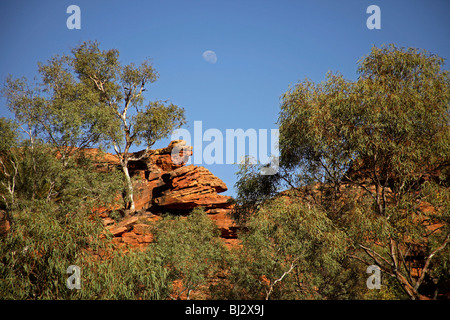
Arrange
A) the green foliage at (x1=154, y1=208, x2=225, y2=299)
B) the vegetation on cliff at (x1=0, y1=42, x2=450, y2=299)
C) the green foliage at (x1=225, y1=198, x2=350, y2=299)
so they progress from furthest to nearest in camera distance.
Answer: the green foliage at (x1=154, y1=208, x2=225, y2=299) < the green foliage at (x1=225, y1=198, x2=350, y2=299) < the vegetation on cliff at (x1=0, y1=42, x2=450, y2=299)

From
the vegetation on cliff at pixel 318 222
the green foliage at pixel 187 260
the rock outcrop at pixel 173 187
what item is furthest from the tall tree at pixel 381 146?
the rock outcrop at pixel 173 187

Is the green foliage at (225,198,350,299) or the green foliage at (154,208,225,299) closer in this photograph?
the green foliage at (225,198,350,299)

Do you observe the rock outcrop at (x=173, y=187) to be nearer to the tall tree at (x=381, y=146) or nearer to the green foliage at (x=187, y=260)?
the green foliage at (x=187, y=260)

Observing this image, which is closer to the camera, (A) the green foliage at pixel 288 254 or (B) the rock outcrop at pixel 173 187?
(A) the green foliage at pixel 288 254

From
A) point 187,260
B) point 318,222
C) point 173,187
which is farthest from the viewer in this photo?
point 173,187

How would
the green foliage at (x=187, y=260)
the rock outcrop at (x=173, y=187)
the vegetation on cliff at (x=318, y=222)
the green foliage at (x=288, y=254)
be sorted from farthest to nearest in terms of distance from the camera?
the rock outcrop at (x=173, y=187) < the green foliage at (x=187, y=260) < the green foliage at (x=288, y=254) < the vegetation on cliff at (x=318, y=222)

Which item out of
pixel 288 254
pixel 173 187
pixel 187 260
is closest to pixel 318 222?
pixel 288 254

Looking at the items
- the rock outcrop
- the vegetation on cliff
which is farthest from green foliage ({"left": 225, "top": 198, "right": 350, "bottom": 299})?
the rock outcrop

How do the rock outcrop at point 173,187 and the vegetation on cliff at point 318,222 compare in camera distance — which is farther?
the rock outcrop at point 173,187

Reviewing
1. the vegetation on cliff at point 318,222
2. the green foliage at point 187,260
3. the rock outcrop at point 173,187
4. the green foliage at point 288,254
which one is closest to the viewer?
the vegetation on cliff at point 318,222

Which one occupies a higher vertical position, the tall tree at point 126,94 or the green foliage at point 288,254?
the tall tree at point 126,94

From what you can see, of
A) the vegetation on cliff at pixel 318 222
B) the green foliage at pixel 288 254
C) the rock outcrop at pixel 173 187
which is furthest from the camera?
the rock outcrop at pixel 173 187

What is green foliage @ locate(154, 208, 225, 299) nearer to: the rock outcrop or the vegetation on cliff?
the vegetation on cliff

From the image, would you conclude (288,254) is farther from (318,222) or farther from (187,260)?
(187,260)
